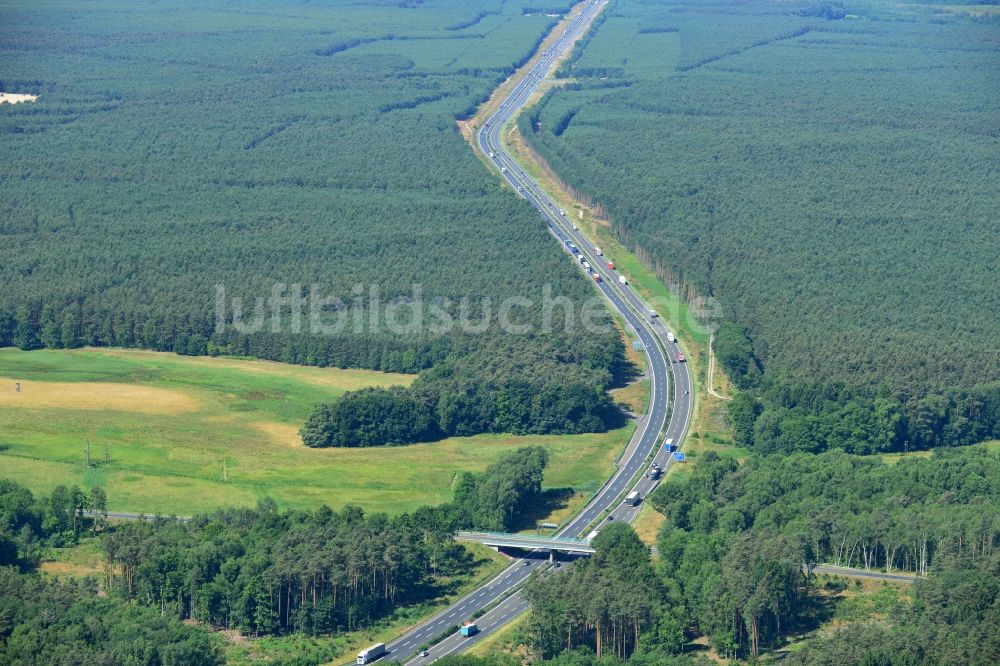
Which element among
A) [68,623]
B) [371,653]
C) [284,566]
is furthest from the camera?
[284,566]

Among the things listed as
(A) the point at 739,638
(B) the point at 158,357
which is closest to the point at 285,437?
(B) the point at 158,357

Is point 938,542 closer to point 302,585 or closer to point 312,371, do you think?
point 302,585

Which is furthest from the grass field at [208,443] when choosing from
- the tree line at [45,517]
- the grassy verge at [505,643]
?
the grassy verge at [505,643]

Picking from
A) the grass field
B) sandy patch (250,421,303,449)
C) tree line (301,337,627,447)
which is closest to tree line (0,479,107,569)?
the grass field

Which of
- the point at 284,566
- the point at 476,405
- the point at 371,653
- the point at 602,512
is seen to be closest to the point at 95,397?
the point at 476,405

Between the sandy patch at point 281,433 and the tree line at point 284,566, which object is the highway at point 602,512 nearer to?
the tree line at point 284,566

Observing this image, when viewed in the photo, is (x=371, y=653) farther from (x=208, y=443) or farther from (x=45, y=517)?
(x=208, y=443)
